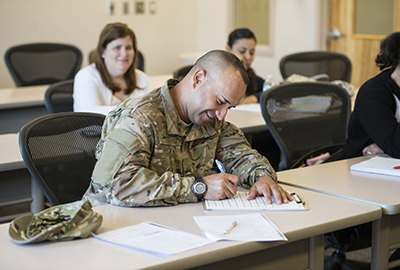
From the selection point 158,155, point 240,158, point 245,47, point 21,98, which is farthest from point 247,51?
point 158,155

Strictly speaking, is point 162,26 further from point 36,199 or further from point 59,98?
point 36,199

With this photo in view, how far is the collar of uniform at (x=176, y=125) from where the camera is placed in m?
1.54

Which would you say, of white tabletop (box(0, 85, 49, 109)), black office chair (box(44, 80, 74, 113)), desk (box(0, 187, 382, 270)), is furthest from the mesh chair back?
white tabletop (box(0, 85, 49, 109))

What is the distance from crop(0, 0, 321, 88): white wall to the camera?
511 centimetres

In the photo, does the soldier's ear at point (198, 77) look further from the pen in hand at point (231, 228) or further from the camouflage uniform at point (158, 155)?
the pen in hand at point (231, 228)

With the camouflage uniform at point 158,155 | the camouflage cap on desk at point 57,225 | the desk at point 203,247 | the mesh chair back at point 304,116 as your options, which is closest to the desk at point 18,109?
the mesh chair back at point 304,116

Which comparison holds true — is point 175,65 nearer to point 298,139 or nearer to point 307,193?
point 298,139

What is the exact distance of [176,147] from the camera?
1.57m

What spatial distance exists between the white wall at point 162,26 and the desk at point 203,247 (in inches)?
151

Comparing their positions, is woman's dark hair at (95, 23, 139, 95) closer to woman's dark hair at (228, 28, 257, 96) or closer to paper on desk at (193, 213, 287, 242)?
woman's dark hair at (228, 28, 257, 96)

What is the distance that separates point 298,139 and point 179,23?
426cm

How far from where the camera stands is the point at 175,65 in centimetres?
638

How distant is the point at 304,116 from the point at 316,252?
1.20 meters

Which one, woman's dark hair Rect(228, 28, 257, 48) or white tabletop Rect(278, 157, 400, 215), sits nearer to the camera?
white tabletop Rect(278, 157, 400, 215)
